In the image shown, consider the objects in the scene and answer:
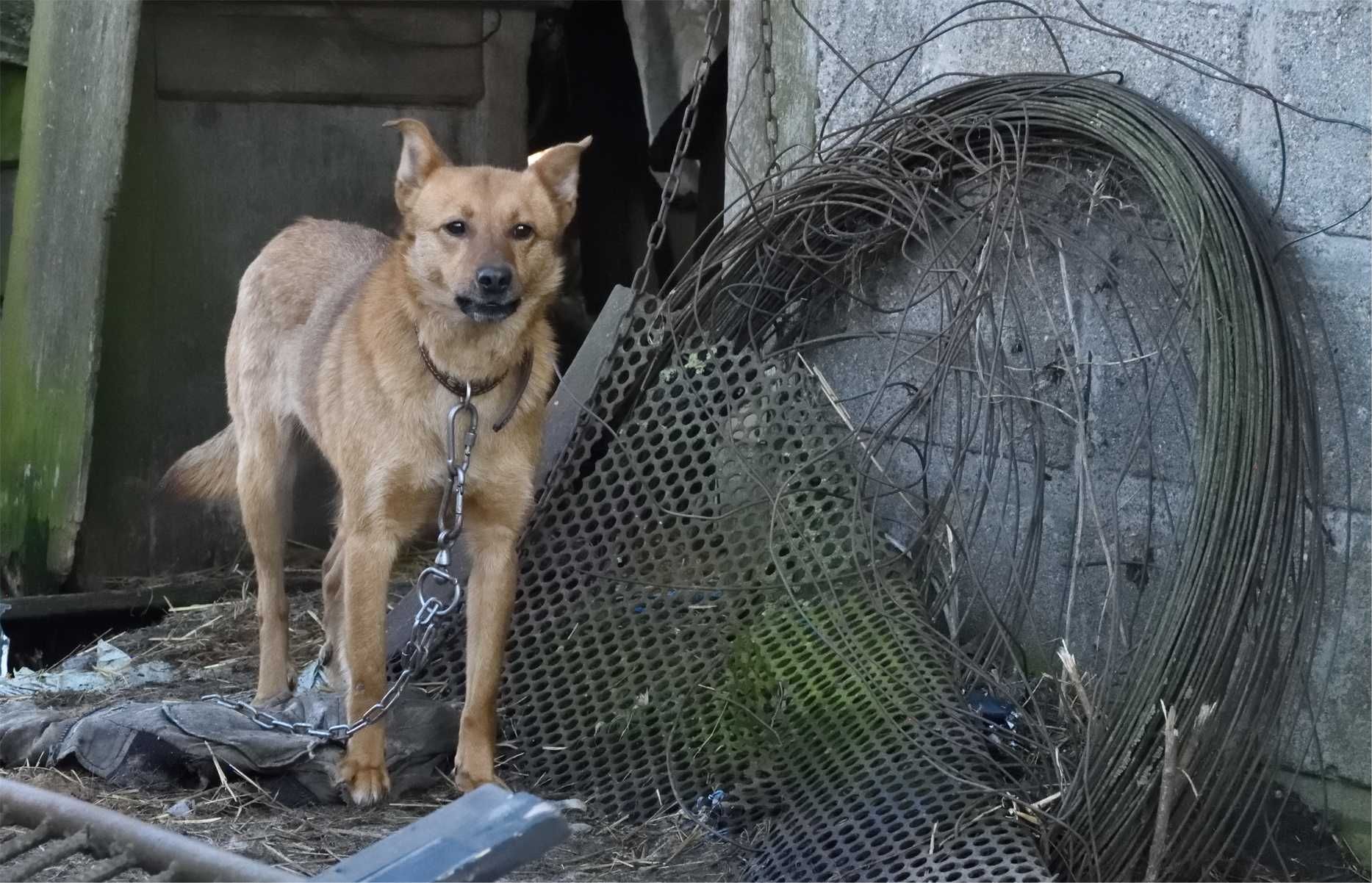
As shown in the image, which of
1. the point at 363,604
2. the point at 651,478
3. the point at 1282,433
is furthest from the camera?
the point at 651,478

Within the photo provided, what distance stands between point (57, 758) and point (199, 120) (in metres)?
2.97

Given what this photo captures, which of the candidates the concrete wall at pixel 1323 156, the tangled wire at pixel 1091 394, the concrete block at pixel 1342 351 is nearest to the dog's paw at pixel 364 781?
the tangled wire at pixel 1091 394

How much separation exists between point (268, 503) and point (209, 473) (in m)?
0.36

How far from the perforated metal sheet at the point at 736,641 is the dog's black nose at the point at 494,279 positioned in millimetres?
654

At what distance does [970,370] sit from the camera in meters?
3.75

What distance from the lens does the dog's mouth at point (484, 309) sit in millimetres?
3781

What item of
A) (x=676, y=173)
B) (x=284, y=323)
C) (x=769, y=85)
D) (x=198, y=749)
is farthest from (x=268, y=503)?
(x=769, y=85)

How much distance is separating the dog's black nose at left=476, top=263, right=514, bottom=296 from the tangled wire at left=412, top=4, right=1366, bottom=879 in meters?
0.67

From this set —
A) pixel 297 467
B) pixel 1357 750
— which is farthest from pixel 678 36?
pixel 1357 750

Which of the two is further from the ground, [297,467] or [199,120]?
[199,120]

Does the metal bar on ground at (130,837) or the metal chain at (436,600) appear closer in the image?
the metal bar on ground at (130,837)

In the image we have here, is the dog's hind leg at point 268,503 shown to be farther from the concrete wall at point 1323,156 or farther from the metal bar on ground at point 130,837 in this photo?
the concrete wall at point 1323,156

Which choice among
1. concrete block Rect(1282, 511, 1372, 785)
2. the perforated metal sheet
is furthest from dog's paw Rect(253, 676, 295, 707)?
concrete block Rect(1282, 511, 1372, 785)

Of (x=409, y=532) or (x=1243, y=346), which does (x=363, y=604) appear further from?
(x=1243, y=346)
